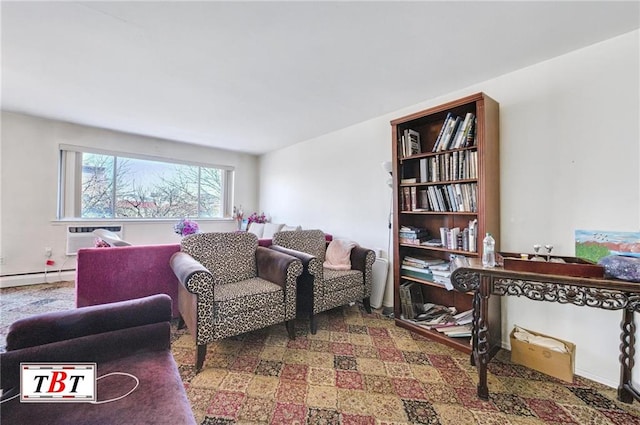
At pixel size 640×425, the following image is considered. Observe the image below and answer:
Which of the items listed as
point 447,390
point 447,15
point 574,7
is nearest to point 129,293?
point 447,390

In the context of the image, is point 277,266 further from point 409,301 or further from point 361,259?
point 409,301

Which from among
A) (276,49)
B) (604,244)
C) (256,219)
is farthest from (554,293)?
(256,219)

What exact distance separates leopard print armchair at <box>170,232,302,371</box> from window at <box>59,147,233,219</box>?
275cm

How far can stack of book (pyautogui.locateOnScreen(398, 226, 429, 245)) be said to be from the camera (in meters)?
2.50

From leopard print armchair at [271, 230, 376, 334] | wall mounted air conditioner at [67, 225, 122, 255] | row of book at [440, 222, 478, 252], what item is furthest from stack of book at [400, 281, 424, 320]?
wall mounted air conditioner at [67, 225, 122, 255]

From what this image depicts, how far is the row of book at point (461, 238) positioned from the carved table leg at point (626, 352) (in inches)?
34.2

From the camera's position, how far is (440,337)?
2168 mm

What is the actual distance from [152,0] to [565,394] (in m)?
3.29

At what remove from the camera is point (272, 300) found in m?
2.07

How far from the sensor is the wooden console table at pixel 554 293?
1.33 m

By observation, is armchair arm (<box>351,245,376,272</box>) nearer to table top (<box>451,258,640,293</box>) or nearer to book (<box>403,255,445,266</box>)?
book (<box>403,255,445,266</box>)

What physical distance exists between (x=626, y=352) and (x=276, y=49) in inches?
115

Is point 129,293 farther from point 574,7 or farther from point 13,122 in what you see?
→ point 574,7

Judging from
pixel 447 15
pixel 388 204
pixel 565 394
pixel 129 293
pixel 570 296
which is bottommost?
pixel 565 394
